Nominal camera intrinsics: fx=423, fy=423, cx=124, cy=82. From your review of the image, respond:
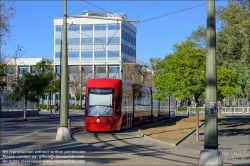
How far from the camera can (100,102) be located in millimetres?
27359

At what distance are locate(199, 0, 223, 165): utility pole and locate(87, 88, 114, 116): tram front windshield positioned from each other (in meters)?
16.5

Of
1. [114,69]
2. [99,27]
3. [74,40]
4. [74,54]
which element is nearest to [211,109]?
[99,27]

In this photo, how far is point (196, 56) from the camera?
2619 centimetres

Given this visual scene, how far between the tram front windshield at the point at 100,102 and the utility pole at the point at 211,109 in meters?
16.5

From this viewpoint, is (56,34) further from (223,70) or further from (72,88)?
(223,70)

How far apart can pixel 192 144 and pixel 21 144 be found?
9.42 metres

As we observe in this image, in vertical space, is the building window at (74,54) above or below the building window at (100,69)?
above

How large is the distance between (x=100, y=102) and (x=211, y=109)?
1691 centimetres

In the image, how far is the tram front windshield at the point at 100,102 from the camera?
27.2m

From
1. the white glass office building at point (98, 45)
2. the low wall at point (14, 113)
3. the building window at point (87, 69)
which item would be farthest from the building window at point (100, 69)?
the low wall at point (14, 113)

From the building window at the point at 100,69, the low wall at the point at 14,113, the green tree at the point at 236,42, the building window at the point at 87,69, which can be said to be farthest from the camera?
the building window at the point at 87,69

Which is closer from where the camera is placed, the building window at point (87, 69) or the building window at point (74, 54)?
the building window at point (87, 69)

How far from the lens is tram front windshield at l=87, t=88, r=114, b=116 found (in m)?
27.2

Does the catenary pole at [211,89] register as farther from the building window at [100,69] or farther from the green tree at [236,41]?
the building window at [100,69]
